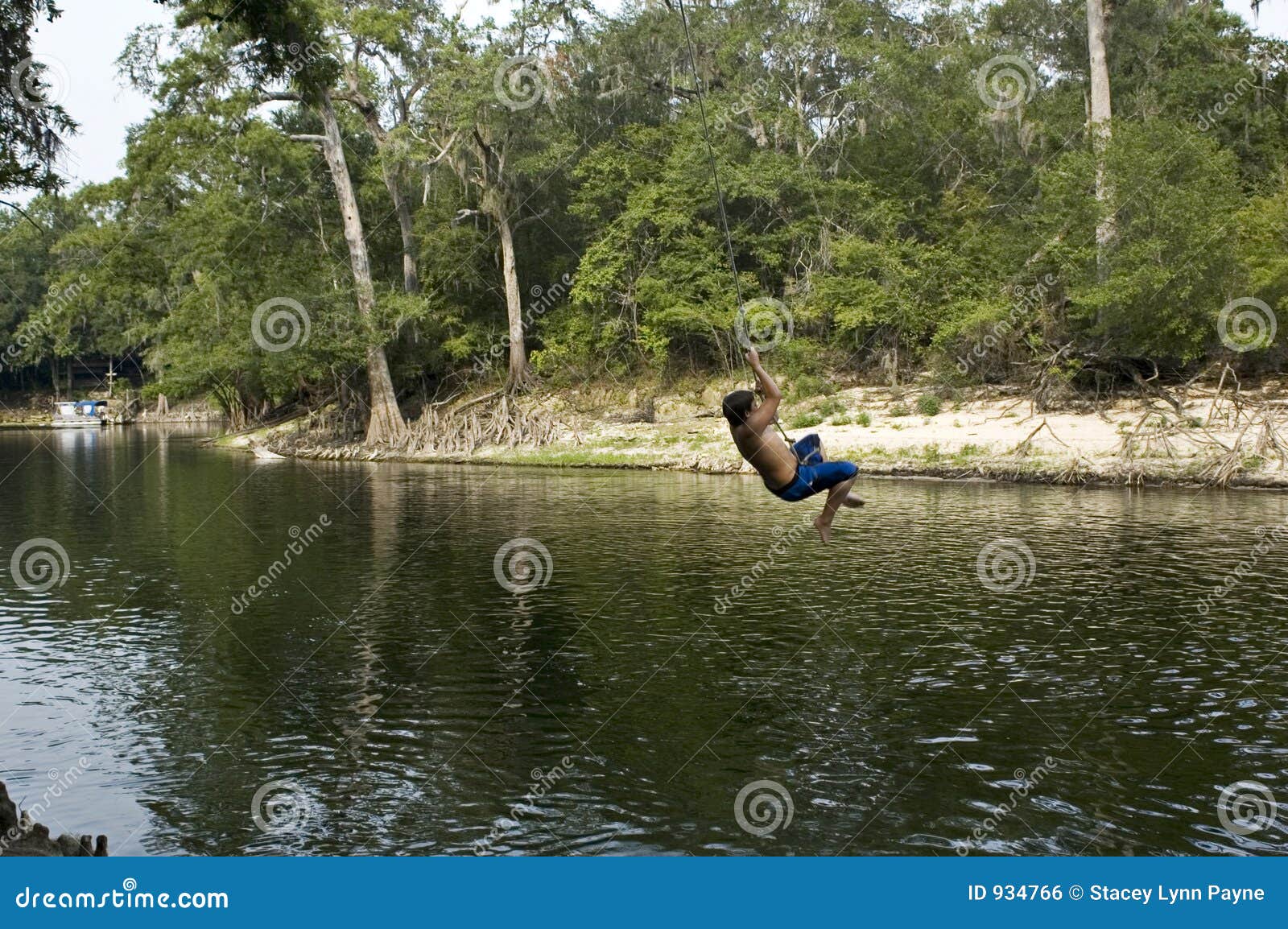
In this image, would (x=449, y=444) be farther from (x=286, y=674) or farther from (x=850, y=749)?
(x=850, y=749)

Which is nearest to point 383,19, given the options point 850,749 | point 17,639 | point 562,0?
point 562,0

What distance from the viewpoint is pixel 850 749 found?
41.4 feet
